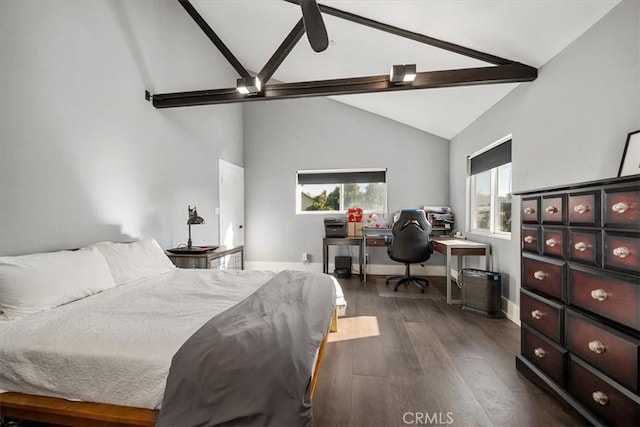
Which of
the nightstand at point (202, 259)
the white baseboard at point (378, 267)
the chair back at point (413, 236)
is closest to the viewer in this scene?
the nightstand at point (202, 259)

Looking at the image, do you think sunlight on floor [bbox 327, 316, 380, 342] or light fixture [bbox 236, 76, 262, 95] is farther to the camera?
light fixture [bbox 236, 76, 262, 95]

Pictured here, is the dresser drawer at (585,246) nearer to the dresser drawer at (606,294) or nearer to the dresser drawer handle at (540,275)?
the dresser drawer at (606,294)

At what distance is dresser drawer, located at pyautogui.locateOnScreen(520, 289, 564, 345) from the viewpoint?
4.98 feet

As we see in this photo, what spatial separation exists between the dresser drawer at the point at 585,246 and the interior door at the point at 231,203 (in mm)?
4050

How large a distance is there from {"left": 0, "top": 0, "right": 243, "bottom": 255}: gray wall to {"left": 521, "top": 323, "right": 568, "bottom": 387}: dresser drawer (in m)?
3.33

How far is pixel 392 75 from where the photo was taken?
2424mm

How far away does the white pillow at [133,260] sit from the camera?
202 centimetres

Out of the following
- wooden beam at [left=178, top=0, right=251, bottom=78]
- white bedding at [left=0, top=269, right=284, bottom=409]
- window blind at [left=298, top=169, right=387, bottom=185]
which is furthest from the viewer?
window blind at [left=298, top=169, right=387, bottom=185]

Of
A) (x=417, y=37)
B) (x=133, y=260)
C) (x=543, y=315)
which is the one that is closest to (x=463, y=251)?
(x=543, y=315)

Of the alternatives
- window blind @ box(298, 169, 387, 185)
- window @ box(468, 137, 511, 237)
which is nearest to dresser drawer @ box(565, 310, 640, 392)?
window @ box(468, 137, 511, 237)

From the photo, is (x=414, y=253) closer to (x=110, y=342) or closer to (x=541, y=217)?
(x=541, y=217)

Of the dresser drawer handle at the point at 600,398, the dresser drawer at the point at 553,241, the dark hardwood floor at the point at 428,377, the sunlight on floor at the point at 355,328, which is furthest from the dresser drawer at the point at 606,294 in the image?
the sunlight on floor at the point at 355,328

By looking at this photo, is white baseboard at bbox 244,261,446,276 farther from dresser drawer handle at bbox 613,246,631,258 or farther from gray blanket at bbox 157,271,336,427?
gray blanket at bbox 157,271,336,427

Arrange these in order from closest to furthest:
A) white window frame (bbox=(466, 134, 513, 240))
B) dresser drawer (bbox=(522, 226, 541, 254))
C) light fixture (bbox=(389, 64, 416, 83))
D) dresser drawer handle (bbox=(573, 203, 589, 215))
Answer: dresser drawer handle (bbox=(573, 203, 589, 215)) < dresser drawer (bbox=(522, 226, 541, 254)) < light fixture (bbox=(389, 64, 416, 83)) < white window frame (bbox=(466, 134, 513, 240))
